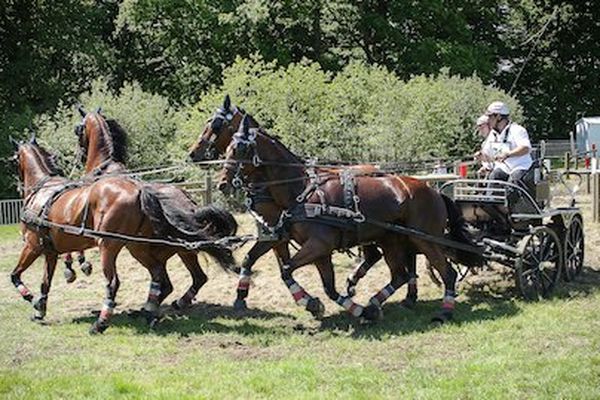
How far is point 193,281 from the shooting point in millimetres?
11398

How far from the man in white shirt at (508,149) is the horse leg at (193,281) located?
13.9 ft

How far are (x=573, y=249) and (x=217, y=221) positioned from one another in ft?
17.6

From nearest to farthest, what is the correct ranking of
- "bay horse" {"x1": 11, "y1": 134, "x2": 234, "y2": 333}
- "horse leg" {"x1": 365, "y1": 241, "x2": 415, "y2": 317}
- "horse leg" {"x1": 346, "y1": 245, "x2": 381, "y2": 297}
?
"bay horse" {"x1": 11, "y1": 134, "x2": 234, "y2": 333}
"horse leg" {"x1": 365, "y1": 241, "x2": 415, "y2": 317}
"horse leg" {"x1": 346, "y1": 245, "x2": 381, "y2": 297}

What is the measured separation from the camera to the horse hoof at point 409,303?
10984mm

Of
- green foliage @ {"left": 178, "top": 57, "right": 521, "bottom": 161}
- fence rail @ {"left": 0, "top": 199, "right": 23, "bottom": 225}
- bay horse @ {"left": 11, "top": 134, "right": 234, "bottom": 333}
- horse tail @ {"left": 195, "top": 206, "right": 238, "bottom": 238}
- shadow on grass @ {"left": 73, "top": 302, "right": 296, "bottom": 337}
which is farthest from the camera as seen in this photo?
fence rail @ {"left": 0, "top": 199, "right": 23, "bottom": 225}

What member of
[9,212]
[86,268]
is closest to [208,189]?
[86,268]

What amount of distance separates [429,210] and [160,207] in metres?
3.48

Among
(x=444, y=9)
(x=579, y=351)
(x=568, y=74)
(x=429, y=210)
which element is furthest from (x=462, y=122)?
(x=568, y=74)

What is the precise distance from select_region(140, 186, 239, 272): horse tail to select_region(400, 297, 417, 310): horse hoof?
2.39 metres

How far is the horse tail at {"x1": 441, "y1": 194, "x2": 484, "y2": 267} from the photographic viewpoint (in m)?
10.9

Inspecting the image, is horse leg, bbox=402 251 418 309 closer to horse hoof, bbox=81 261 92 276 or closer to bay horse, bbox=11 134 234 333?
bay horse, bbox=11 134 234 333

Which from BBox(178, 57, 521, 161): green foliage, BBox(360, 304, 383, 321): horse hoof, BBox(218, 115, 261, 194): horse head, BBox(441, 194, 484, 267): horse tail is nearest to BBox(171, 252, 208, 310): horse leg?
BBox(218, 115, 261, 194): horse head

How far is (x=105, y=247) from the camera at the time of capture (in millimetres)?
10422

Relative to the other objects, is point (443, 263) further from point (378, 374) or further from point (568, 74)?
point (568, 74)
